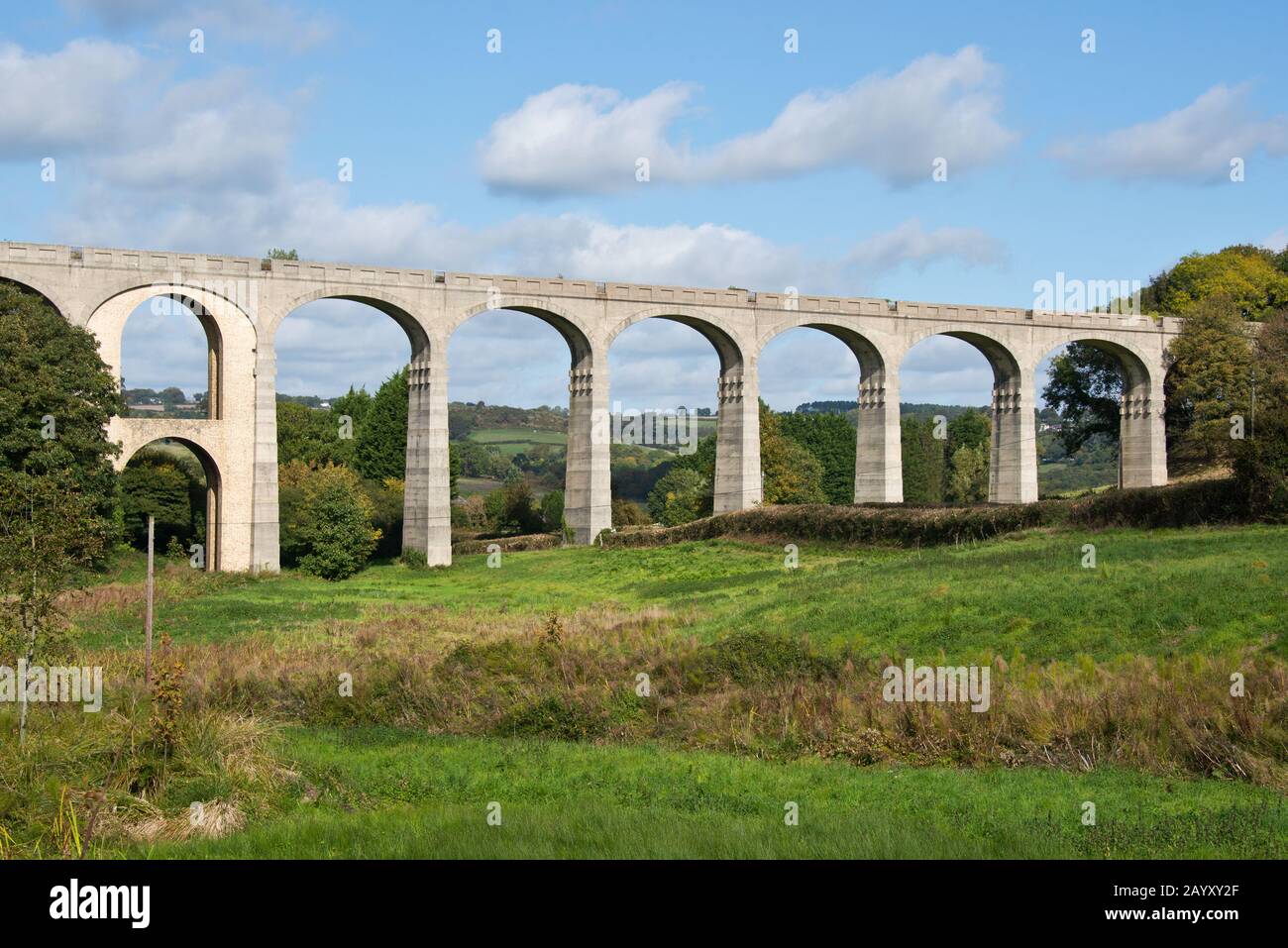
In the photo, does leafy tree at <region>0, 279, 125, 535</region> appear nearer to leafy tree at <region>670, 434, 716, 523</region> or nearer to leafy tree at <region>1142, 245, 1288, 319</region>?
leafy tree at <region>670, 434, 716, 523</region>

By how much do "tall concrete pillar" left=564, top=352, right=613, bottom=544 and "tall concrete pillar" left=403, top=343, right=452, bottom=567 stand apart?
19.1 ft

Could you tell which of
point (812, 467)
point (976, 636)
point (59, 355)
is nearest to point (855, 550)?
point (976, 636)

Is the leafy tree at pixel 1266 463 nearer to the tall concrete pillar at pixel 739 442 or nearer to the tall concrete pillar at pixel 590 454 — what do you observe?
the tall concrete pillar at pixel 739 442

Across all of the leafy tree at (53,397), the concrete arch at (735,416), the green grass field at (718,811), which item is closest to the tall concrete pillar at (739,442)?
the concrete arch at (735,416)

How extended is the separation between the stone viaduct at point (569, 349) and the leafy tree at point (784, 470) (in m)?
10.1

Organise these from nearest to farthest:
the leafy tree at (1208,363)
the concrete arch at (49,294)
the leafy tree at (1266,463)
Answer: the leafy tree at (1266,463)
the concrete arch at (49,294)
the leafy tree at (1208,363)

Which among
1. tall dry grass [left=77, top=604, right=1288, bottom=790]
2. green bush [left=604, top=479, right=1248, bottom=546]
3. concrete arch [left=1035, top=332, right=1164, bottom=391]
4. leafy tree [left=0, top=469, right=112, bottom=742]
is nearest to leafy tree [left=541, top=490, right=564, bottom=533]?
green bush [left=604, top=479, right=1248, bottom=546]

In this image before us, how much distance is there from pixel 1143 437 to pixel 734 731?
5763cm

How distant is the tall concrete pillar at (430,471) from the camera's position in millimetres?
52125

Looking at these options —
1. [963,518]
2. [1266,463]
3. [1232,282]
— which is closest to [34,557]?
[1266,463]

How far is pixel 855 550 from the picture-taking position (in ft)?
134

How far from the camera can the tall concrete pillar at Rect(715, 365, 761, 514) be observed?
58562 mm
